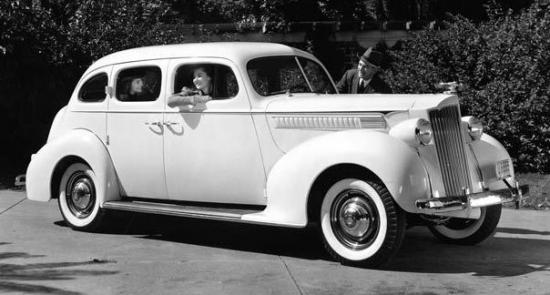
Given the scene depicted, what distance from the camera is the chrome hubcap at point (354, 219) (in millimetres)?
6949

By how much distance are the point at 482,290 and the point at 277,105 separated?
2457 mm

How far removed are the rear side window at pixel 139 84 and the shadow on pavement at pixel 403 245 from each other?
4.59 feet

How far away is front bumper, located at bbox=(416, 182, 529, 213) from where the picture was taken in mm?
6660

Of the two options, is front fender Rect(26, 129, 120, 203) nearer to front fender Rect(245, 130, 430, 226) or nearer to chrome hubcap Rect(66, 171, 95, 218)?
chrome hubcap Rect(66, 171, 95, 218)

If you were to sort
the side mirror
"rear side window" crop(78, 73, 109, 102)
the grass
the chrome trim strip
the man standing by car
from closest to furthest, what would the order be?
the chrome trim strip, the side mirror, "rear side window" crop(78, 73, 109, 102), the man standing by car, the grass

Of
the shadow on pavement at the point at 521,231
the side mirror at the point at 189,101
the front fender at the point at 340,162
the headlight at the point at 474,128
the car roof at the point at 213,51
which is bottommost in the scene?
the shadow on pavement at the point at 521,231

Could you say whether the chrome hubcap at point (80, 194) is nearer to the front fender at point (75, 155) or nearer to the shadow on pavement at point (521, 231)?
the front fender at point (75, 155)

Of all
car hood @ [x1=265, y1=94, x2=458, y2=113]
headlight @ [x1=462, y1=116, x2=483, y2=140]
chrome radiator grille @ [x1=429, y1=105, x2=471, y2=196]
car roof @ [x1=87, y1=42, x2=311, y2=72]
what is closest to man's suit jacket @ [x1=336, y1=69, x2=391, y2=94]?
car roof @ [x1=87, y1=42, x2=311, y2=72]

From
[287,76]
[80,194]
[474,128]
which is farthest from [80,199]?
[474,128]

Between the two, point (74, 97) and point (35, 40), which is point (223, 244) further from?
point (35, 40)

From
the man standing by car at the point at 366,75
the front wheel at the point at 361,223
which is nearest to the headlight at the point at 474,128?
the front wheel at the point at 361,223

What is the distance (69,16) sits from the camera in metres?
13.6

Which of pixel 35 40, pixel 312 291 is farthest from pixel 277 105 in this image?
pixel 35 40

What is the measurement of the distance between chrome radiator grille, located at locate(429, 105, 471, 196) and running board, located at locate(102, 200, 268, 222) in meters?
1.70
